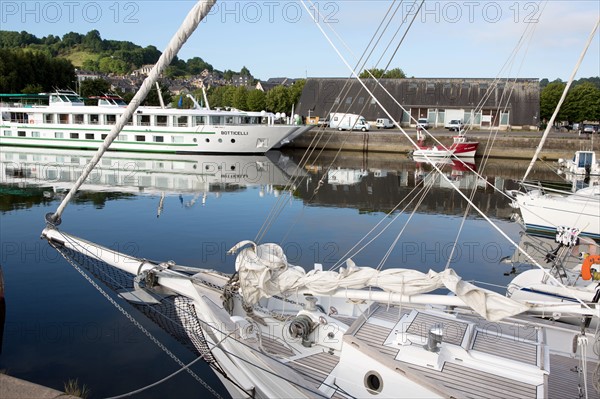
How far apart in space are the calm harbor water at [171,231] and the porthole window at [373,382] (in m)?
2.91

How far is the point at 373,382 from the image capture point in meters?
5.92

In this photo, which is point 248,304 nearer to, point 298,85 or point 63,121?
point 63,121

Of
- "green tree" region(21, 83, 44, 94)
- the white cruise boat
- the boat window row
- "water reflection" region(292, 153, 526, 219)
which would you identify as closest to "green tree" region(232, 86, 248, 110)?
"green tree" region(21, 83, 44, 94)

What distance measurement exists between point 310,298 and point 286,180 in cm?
2296

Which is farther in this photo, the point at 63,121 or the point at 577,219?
the point at 63,121

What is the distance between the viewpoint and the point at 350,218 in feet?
66.0

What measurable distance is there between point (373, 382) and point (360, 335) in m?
0.67

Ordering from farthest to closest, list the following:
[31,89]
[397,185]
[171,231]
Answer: [31,89] < [397,185] < [171,231]

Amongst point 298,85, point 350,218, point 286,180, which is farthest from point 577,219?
point 298,85

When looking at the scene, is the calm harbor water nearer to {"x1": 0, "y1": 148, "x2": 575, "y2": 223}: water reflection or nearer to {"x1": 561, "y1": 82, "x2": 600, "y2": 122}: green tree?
{"x1": 0, "y1": 148, "x2": 575, "y2": 223}: water reflection

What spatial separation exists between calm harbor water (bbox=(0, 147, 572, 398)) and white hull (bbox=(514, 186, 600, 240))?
88 cm

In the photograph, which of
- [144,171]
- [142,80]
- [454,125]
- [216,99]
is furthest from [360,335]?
[142,80]

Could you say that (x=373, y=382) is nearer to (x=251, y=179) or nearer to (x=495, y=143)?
(x=251, y=179)

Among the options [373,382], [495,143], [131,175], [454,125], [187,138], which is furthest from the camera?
[454,125]
